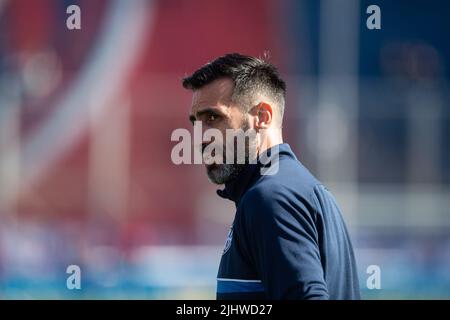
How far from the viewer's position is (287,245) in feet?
5.67

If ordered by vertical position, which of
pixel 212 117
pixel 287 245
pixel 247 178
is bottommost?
pixel 287 245

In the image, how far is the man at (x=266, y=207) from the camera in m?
1.73

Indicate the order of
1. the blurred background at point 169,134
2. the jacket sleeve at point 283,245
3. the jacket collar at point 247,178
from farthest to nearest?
1. the blurred background at point 169,134
2. the jacket collar at point 247,178
3. the jacket sleeve at point 283,245

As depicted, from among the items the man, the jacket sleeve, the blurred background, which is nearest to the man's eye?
the man

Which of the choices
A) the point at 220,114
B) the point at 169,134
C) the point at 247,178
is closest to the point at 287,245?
the point at 247,178

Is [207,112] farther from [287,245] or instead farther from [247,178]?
[287,245]

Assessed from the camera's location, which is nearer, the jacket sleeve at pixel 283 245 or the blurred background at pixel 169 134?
the jacket sleeve at pixel 283 245

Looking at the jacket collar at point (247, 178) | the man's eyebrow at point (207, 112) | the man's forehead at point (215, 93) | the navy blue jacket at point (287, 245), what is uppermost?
the man's forehead at point (215, 93)

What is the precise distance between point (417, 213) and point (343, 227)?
540cm

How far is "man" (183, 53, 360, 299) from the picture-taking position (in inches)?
68.2

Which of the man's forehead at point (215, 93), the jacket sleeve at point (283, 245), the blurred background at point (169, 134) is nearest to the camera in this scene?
the jacket sleeve at point (283, 245)

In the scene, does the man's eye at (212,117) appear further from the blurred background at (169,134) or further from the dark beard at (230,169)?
the blurred background at (169,134)

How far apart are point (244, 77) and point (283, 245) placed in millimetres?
548

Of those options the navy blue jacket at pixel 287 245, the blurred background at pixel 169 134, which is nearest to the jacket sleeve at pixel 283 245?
the navy blue jacket at pixel 287 245
